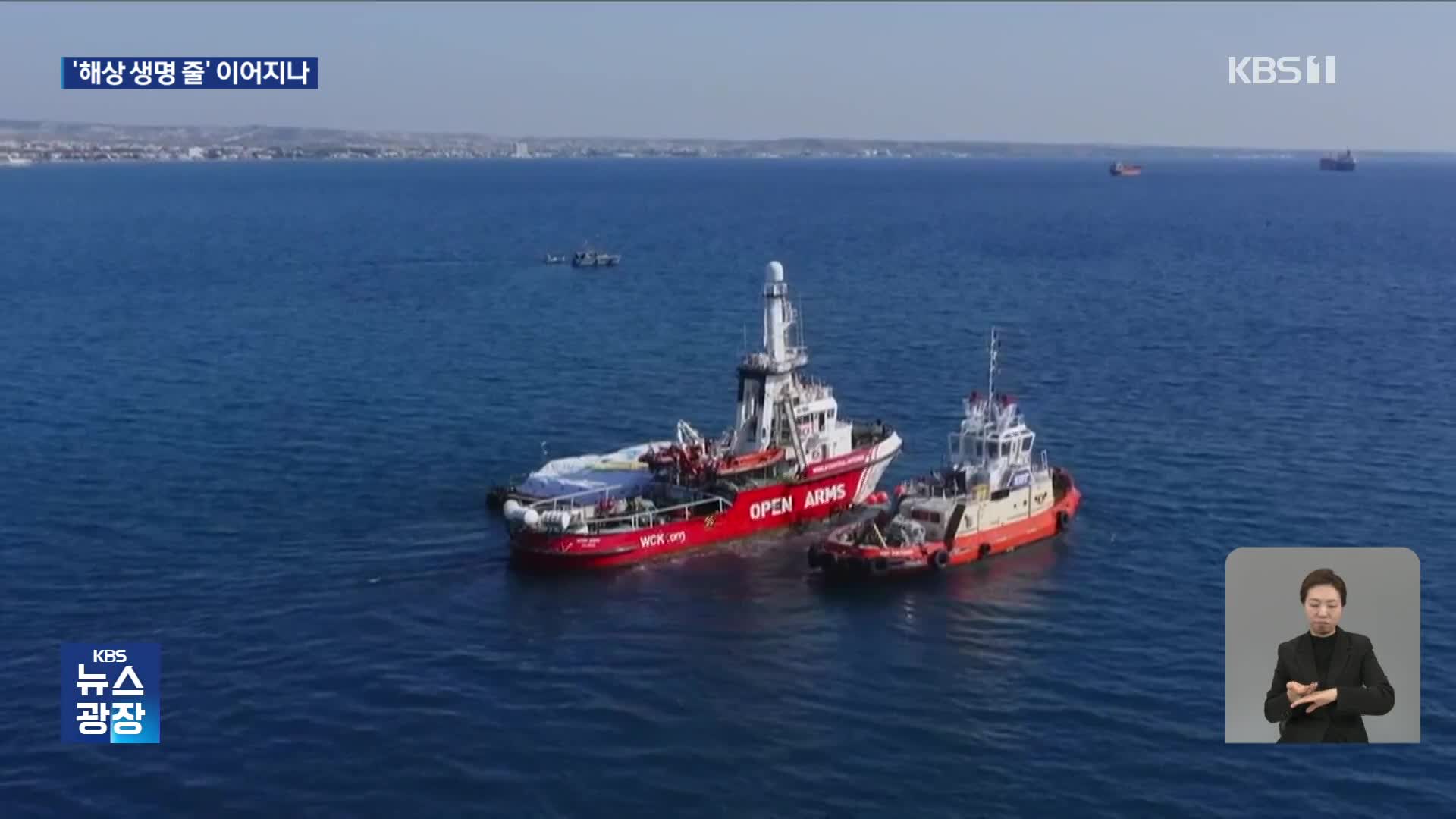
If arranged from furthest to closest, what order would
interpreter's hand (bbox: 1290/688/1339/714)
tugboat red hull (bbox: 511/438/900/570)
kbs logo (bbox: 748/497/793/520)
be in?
kbs logo (bbox: 748/497/793/520) < tugboat red hull (bbox: 511/438/900/570) < interpreter's hand (bbox: 1290/688/1339/714)

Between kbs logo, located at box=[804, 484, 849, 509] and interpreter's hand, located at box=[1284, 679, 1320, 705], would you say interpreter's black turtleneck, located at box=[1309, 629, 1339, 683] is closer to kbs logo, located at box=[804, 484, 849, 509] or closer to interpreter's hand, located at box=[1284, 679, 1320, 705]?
interpreter's hand, located at box=[1284, 679, 1320, 705]

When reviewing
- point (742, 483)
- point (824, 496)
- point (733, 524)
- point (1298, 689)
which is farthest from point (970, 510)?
point (1298, 689)

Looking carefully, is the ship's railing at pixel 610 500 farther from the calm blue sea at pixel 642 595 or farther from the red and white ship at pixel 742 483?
the calm blue sea at pixel 642 595

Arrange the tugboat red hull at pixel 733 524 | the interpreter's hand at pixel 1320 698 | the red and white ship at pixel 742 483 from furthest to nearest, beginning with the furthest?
1. the red and white ship at pixel 742 483
2. the tugboat red hull at pixel 733 524
3. the interpreter's hand at pixel 1320 698

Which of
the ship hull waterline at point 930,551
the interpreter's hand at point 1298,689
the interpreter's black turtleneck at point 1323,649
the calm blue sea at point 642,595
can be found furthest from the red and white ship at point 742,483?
the interpreter's black turtleneck at point 1323,649

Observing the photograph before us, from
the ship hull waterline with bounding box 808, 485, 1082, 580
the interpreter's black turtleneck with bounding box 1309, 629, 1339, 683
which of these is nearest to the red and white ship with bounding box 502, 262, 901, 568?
the ship hull waterline with bounding box 808, 485, 1082, 580

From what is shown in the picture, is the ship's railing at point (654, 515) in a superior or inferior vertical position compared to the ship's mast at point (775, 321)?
inferior

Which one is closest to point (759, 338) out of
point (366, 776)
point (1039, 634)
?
→ point (1039, 634)

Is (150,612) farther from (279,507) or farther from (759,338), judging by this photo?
(759,338)
